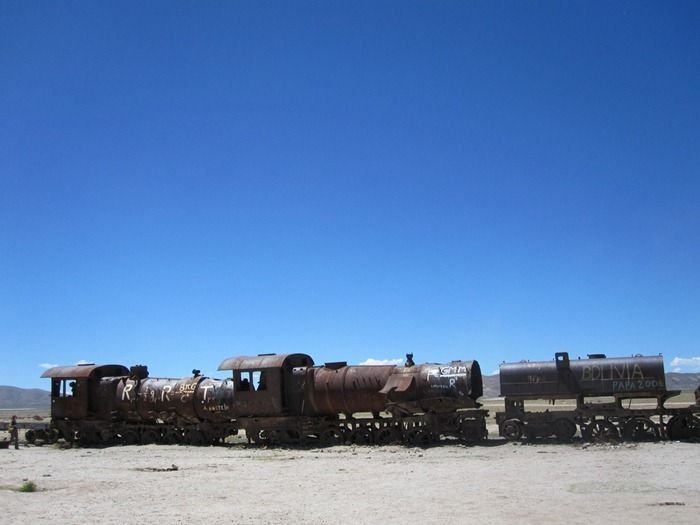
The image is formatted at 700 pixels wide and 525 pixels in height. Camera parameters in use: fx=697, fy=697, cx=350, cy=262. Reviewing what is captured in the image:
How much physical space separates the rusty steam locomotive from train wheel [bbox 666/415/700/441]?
0.04 meters

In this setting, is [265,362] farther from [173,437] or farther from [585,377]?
[585,377]

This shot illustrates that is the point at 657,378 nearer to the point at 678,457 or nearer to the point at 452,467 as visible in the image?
the point at 678,457

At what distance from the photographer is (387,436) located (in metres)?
27.4

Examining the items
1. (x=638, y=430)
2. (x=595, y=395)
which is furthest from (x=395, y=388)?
(x=638, y=430)

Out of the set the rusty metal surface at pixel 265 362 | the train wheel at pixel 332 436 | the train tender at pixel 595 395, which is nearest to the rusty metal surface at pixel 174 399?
the rusty metal surface at pixel 265 362

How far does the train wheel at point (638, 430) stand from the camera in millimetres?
25188

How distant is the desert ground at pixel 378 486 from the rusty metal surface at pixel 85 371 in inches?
347

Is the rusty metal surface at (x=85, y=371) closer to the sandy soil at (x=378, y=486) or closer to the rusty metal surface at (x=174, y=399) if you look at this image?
the rusty metal surface at (x=174, y=399)

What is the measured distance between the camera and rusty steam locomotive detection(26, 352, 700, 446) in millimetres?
25547

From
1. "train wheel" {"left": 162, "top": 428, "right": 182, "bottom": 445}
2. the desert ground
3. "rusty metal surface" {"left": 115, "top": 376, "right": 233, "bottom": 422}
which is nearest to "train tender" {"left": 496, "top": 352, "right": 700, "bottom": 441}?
the desert ground

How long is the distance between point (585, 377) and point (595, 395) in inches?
29.3

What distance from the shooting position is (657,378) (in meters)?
25.1

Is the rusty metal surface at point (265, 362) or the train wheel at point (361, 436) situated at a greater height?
the rusty metal surface at point (265, 362)

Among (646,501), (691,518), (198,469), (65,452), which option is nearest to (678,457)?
(646,501)
